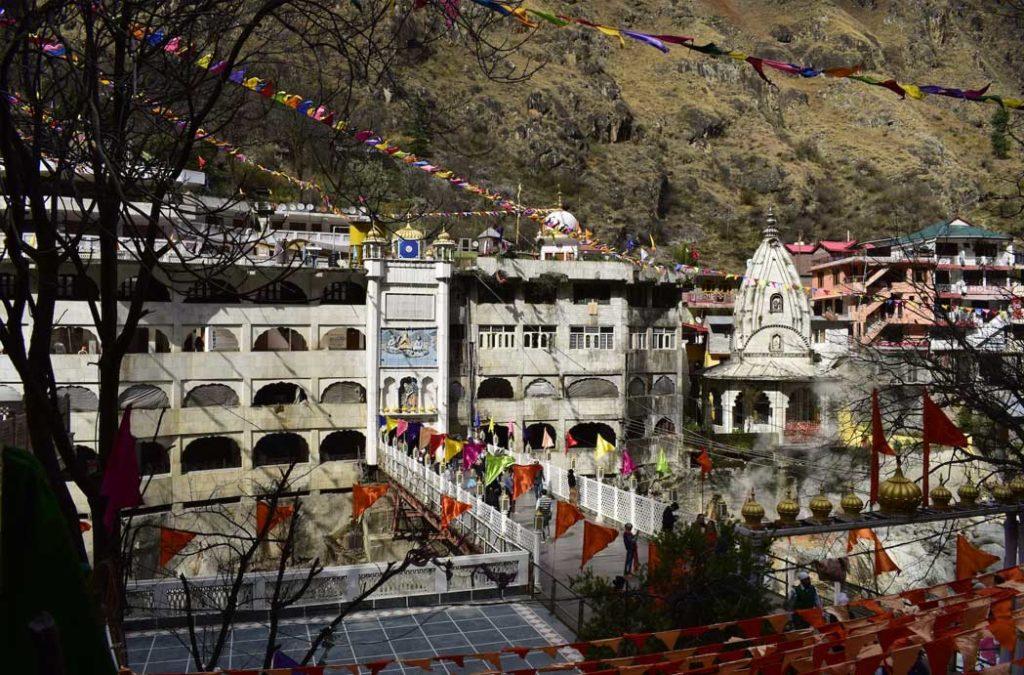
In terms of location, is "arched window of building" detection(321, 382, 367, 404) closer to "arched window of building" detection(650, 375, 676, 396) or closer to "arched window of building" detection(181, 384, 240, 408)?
"arched window of building" detection(181, 384, 240, 408)

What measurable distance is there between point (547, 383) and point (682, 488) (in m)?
7.50

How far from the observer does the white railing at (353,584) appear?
13.9 metres

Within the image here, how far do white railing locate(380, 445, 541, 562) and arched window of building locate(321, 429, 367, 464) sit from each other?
8.12 meters

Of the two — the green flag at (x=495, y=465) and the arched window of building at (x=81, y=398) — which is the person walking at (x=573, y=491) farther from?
the arched window of building at (x=81, y=398)

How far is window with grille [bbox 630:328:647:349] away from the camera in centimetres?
3897

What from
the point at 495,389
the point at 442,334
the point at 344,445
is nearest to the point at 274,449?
the point at 344,445

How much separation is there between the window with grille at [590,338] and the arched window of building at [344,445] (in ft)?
31.9

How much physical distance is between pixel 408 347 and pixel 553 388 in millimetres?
6586

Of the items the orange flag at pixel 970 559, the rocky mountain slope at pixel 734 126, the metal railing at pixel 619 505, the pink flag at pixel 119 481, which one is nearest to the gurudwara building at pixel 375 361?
the metal railing at pixel 619 505

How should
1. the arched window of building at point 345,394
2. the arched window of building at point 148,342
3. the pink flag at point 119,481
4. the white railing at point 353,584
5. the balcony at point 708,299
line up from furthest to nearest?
the balcony at point 708,299 < the arched window of building at point 345,394 < the arched window of building at point 148,342 < the white railing at point 353,584 < the pink flag at point 119,481

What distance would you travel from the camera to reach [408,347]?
1368 inches

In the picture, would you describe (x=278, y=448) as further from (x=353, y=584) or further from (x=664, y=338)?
(x=353, y=584)

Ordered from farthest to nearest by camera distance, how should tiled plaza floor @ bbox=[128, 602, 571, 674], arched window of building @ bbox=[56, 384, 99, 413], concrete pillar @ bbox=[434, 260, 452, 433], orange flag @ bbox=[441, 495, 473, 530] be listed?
concrete pillar @ bbox=[434, 260, 452, 433] < arched window of building @ bbox=[56, 384, 99, 413] < orange flag @ bbox=[441, 495, 473, 530] < tiled plaza floor @ bbox=[128, 602, 571, 674]

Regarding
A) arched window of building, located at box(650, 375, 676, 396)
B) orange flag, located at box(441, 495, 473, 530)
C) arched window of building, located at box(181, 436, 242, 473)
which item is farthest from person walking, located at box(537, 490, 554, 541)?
arched window of building, located at box(650, 375, 676, 396)
